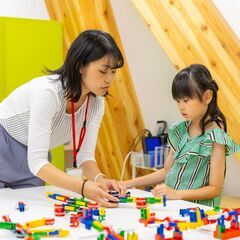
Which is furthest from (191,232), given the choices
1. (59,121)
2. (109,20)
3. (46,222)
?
(109,20)

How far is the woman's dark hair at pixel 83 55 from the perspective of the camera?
1.72m

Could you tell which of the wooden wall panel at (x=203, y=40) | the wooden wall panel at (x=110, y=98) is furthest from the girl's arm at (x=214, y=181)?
the wooden wall panel at (x=110, y=98)

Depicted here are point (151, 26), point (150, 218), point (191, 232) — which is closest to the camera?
point (191, 232)

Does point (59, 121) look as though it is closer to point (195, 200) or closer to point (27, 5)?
point (195, 200)

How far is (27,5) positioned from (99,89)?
2757mm

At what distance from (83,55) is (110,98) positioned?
209cm

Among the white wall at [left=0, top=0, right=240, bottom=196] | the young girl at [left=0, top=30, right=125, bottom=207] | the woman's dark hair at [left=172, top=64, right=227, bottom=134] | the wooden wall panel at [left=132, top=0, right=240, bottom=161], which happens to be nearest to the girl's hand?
the young girl at [left=0, top=30, right=125, bottom=207]

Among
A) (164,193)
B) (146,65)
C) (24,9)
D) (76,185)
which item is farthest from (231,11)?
(24,9)

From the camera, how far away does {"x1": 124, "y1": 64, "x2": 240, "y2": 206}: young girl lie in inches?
75.3

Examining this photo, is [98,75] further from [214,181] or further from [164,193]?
[214,181]

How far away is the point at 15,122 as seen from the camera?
187 cm

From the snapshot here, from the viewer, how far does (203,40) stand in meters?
2.65

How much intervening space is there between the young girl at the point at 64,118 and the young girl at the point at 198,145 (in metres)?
0.31

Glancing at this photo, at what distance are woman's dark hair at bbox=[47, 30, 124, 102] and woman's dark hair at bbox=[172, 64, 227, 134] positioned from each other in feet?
1.23
